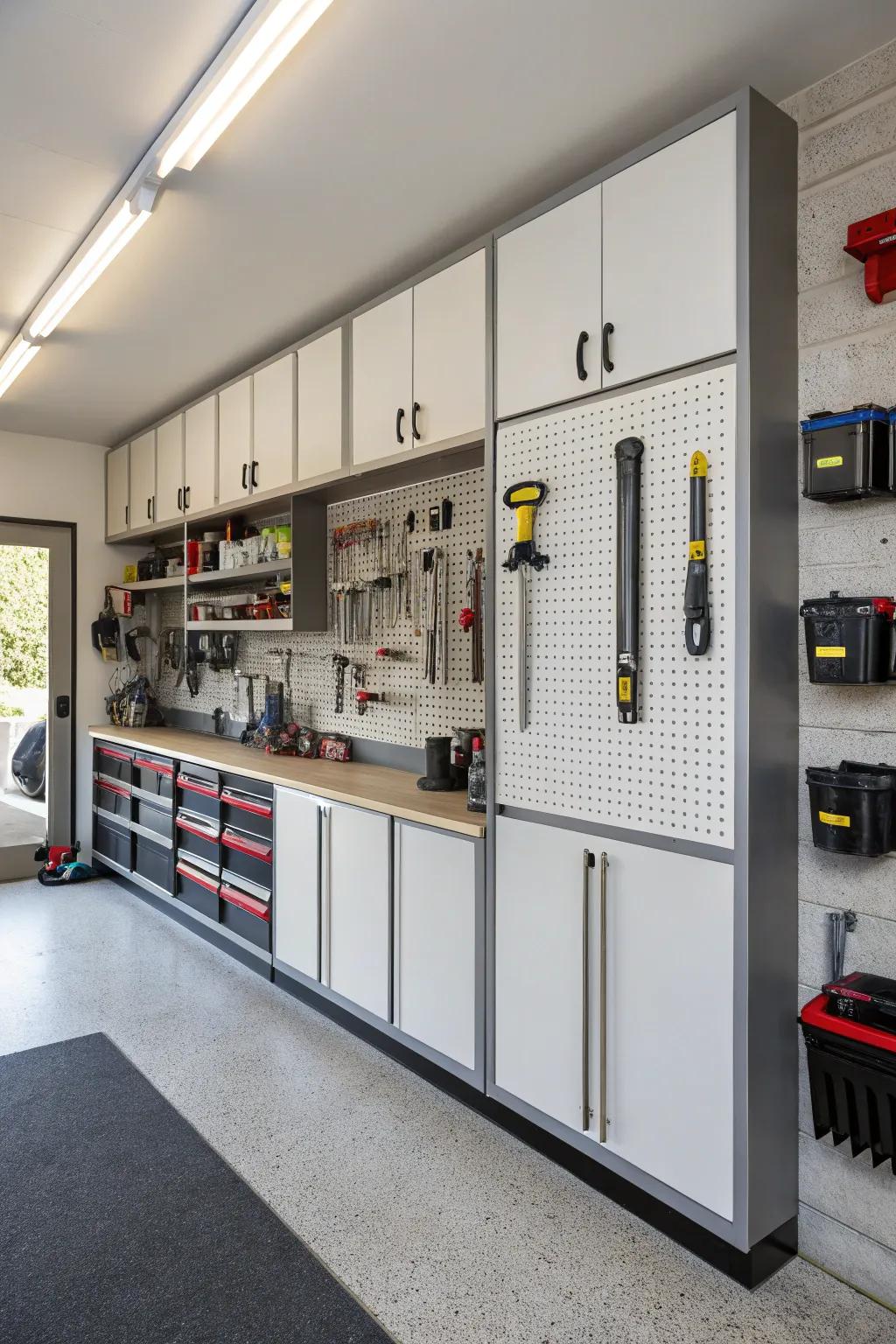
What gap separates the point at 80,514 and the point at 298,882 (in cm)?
340

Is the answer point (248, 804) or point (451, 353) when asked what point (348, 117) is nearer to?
point (451, 353)

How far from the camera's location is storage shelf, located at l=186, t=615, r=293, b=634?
393cm

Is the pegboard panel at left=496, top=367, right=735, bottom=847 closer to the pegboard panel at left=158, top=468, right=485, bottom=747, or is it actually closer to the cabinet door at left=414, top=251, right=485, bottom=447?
the cabinet door at left=414, top=251, right=485, bottom=447

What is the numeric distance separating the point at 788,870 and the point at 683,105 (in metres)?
1.99

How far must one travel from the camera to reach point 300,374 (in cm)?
366

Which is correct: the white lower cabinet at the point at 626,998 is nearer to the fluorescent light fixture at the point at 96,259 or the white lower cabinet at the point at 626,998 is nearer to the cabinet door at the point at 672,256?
the cabinet door at the point at 672,256

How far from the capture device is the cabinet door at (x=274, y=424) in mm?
3715

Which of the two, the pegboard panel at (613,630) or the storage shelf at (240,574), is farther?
the storage shelf at (240,574)

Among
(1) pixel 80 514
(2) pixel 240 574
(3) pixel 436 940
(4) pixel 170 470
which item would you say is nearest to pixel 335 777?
(3) pixel 436 940

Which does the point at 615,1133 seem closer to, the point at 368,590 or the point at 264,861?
the point at 264,861

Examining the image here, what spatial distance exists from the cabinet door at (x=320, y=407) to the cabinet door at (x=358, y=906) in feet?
4.76

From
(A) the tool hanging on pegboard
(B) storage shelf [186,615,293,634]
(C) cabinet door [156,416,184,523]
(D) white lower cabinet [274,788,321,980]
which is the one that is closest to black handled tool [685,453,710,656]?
(A) the tool hanging on pegboard

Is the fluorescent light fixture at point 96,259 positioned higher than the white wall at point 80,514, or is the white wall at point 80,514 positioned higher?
the fluorescent light fixture at point 96,259

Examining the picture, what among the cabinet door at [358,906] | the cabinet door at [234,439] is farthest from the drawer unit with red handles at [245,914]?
the cabinet door at [234,439]
